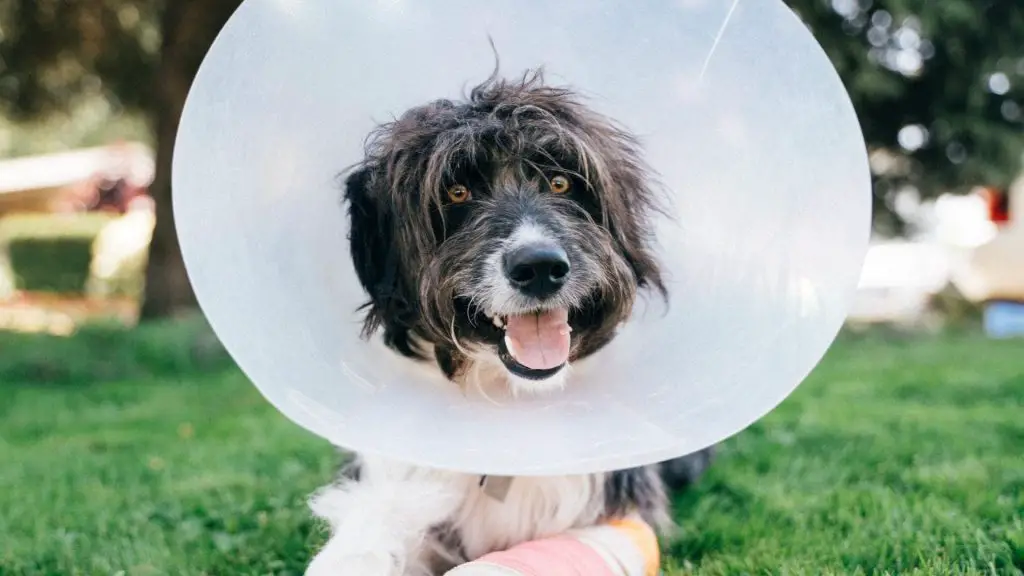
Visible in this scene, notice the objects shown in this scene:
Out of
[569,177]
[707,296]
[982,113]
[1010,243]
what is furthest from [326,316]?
[1010,243]

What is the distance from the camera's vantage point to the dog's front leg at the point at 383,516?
238 centimetres

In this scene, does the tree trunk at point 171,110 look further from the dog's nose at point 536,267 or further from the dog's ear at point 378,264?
the dog's nose at point 536,267

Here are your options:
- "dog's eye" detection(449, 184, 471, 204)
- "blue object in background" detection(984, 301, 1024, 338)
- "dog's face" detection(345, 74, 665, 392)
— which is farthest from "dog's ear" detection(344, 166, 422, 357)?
"blue object in background" detection(984, 301, 1024, 338)

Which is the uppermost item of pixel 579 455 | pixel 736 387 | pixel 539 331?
pixel 539 331

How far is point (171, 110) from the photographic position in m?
10.1

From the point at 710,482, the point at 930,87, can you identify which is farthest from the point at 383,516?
the point at 930,87

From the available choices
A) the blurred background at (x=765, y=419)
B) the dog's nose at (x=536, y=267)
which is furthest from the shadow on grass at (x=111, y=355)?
the dog's nose at (x=536, y=267)

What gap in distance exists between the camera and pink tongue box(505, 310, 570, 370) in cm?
259

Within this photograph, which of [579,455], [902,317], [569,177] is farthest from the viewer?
[902,317]

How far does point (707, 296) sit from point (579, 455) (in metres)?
0.85

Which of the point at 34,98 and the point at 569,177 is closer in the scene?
the point at 569,177

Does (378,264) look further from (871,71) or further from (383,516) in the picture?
(871,71)

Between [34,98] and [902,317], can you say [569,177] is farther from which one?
[34,98]

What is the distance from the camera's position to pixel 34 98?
12.7 m
